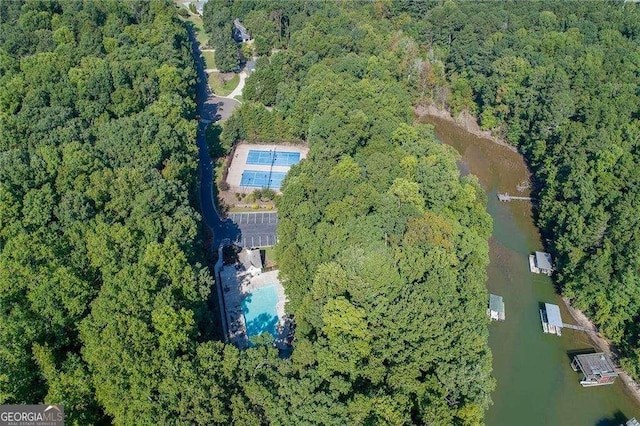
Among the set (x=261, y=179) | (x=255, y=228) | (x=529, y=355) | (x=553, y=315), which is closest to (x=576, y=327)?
(x=553, y=315)

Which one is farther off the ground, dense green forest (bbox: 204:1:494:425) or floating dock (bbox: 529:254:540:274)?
dense green forest (bbox: 204:1:494:425)

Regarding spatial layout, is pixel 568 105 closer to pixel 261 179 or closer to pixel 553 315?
pixel 553 315

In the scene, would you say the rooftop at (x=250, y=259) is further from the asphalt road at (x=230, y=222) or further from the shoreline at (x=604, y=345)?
the shoreline at (x=604, y=345)

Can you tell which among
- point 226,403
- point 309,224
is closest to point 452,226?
point 309,224

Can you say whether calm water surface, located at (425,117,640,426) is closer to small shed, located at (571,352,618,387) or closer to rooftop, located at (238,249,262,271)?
small shed, located at (571,352,618,387)

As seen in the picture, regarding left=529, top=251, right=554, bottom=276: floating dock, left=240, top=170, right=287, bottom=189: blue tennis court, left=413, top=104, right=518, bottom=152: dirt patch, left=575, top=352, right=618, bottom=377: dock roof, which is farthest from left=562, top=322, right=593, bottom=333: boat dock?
left=240, top=170, right=287, bottom=189: blue tennis court

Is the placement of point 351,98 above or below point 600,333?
above

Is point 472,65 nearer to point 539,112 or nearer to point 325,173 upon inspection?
point 539,112
